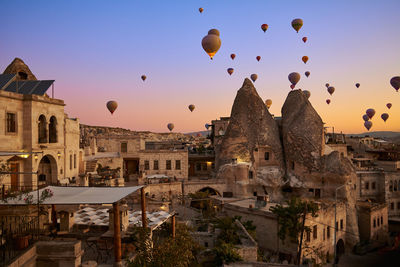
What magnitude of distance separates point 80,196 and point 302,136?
38.5m

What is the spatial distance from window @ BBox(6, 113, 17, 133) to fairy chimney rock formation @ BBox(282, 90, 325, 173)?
36547 millimetres

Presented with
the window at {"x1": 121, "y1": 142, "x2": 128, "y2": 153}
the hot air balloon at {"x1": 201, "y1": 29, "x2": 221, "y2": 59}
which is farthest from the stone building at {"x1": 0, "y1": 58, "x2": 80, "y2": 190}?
the hot air balloon at {"x1": 201, "y1": 29, "x2": 221, "y2": 59}

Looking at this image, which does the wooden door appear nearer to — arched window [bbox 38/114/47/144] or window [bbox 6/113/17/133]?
window [bbox 6/113/17/133]

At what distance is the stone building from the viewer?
830 inches

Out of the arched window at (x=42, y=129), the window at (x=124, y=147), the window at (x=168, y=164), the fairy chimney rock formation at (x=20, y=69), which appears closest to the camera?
the arched window at (x=42, y=129)

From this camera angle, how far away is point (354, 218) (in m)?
37.3

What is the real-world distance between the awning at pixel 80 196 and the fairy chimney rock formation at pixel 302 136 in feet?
118

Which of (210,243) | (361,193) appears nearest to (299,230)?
(210,243)

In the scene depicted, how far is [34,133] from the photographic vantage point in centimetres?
2277

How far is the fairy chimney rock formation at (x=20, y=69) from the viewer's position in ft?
108

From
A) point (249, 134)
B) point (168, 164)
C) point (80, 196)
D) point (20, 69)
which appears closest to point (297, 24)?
point (249, 134)

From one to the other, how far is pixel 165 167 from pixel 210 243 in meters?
21.4

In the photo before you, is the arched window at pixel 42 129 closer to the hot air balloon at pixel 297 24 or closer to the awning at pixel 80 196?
the awning at pixel 80 196

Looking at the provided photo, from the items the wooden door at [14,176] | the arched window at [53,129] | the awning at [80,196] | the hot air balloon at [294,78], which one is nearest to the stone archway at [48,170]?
the arched window at [53,129]
